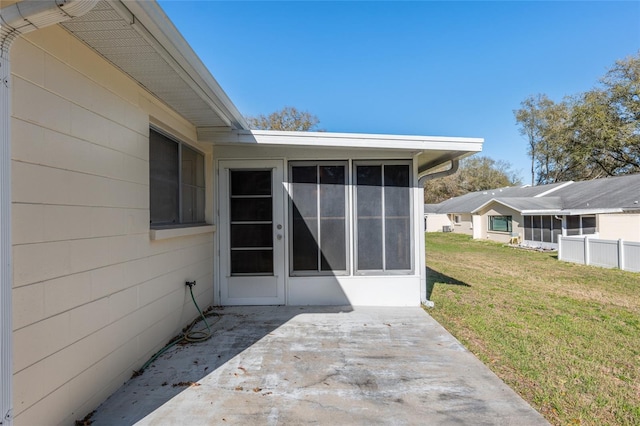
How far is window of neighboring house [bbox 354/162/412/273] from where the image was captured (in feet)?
15.3

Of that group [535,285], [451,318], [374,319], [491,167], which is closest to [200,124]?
[374,319]

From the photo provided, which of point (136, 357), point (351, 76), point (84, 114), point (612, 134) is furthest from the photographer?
point (612, 134)

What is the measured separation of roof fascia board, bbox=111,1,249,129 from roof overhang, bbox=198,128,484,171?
804mm

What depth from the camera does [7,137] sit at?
1439 mm

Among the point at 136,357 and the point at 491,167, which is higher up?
the point at 491,167

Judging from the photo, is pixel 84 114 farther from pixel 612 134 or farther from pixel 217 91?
pixel 612 134

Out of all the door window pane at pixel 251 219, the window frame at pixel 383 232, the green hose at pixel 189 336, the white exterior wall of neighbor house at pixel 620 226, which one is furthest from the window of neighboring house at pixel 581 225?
the green hose at pixel 189 336

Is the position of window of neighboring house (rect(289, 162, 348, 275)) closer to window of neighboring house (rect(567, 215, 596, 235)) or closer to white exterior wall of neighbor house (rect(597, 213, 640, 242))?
white exterior wall of neighbor house (rect(597, 213, 640, 242))

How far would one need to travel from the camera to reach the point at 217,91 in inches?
121

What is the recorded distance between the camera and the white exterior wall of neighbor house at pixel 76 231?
168cm

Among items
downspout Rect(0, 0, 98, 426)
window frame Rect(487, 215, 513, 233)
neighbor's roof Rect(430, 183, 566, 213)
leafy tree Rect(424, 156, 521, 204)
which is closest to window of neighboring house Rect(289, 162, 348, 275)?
downspout Rect(0, 0, 98, 426)

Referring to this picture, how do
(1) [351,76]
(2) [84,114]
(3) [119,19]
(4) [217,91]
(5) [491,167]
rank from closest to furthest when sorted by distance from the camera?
(3) [119,19] → (2) [84,114] → (4) [217,91] → (1) [351,76] → (5) [491,167]

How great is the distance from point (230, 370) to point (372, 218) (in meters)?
2.83

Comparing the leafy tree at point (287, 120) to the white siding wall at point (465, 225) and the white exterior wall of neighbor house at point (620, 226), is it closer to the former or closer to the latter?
the white siding wall at point (465, 225)
